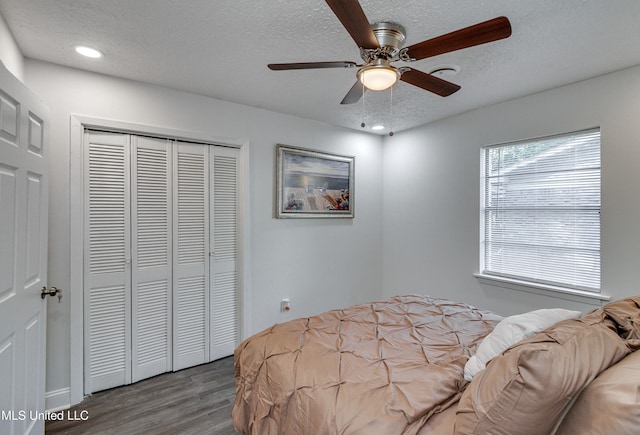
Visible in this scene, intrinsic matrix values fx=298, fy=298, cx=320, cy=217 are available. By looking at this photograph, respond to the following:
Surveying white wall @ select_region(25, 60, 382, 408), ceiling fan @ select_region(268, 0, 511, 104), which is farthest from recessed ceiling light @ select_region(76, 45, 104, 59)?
ceiling fan @ select_region(268, 0, 511, 104)

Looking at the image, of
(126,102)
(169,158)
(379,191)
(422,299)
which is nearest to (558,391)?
(422,299)

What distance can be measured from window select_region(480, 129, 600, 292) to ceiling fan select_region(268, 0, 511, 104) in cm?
156

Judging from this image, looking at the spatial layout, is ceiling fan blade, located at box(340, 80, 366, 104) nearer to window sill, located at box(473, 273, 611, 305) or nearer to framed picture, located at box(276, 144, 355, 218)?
framed picture, located at box(276, 144, 355, 218)

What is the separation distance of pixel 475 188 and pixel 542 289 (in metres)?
1.16

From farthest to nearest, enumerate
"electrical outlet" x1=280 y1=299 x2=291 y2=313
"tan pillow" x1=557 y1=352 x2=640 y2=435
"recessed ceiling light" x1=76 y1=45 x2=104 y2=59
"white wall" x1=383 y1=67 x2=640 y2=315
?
"electrical outlet" x1=280 y1=299 x2=291 y2=313 < "white wall" x1=383 y1=67 x2=640 y2=315 < "recessed ceiling light" x1=76 y1=45 x2=104 y2=59 < "tan pillow" x1=557 y1=352 x2=640 y2=435

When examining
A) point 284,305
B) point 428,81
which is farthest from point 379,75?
point 284,305

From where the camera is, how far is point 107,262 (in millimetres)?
2463

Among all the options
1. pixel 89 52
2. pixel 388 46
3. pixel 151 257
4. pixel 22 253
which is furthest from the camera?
pixel 151 257

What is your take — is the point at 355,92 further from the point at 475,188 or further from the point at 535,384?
the point at 475,188

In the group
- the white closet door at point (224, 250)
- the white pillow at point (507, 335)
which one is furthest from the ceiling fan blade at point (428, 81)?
the white closet door at point (224, 250)

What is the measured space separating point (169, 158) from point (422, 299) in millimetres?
2602

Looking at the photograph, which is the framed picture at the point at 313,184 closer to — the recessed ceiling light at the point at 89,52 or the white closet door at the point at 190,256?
the white closet door at the point at 190,256

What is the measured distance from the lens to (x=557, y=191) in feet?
8.91

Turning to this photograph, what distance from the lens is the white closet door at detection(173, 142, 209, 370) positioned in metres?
2.79
